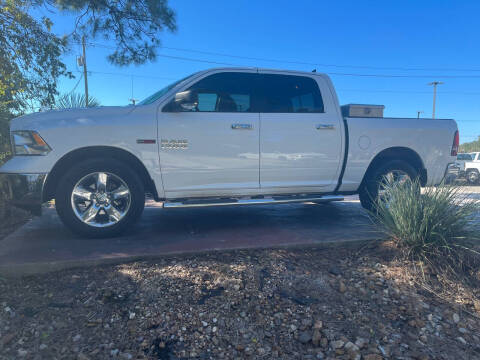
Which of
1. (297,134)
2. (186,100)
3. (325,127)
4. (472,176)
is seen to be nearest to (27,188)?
(186,100)

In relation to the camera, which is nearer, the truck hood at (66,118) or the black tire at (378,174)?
the truck hood at (66,118)

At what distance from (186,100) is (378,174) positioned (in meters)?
2.99

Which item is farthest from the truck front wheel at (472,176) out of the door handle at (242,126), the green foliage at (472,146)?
the green foliage at (472,146)

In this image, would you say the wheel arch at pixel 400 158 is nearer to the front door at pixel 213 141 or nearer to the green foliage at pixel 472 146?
the front door at pixel 213 141

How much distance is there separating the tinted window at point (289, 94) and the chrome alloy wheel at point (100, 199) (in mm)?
2087

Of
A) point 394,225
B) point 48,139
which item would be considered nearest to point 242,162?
point 394,225

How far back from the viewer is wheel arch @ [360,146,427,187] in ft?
15.3

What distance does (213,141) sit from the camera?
3881mm

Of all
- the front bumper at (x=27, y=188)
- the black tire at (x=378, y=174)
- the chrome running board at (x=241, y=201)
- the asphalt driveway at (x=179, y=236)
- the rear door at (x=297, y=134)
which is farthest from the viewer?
the black tire at (x=378, y=174)

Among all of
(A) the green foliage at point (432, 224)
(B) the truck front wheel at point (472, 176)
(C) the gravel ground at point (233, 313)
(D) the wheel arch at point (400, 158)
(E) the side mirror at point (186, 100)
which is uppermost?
(E) the side mirror at point (186, 100)

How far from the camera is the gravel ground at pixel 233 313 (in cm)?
197

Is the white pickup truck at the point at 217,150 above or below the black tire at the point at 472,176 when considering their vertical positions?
above

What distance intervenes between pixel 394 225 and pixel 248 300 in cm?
186

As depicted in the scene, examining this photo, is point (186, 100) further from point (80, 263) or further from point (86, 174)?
point (80, 263)
